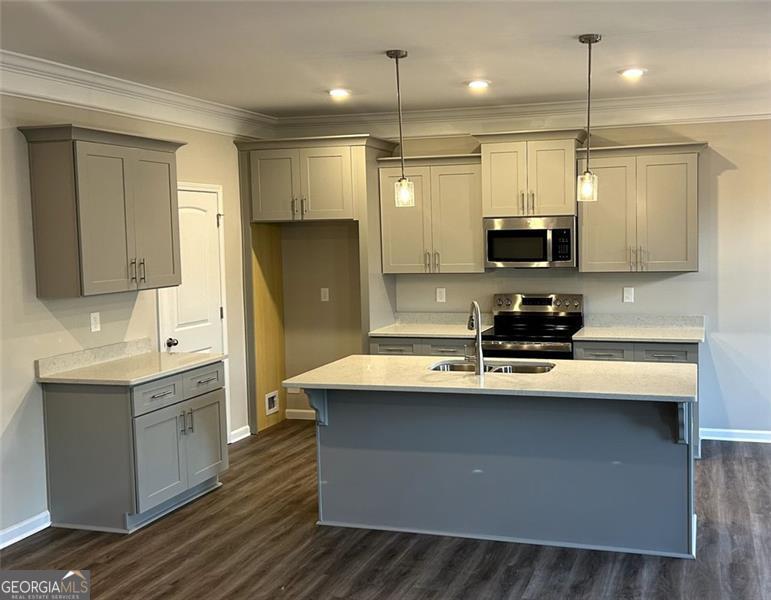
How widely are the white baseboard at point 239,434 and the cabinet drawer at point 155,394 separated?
1694mm

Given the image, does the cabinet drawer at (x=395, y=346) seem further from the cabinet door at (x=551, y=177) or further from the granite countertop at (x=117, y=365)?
the granite countertop at (x=117, y=365)

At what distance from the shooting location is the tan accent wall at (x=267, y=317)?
22.3 feet

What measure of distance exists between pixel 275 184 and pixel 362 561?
3.43 metres

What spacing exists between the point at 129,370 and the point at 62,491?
0.78m

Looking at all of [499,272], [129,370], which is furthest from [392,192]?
[129,370]

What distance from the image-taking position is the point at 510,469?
165 inches

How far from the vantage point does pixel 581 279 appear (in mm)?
6477

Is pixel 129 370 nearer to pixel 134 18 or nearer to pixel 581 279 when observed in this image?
pixel 134 18

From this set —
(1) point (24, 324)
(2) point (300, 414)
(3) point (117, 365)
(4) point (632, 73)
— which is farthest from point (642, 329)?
(1) point (24, 324)

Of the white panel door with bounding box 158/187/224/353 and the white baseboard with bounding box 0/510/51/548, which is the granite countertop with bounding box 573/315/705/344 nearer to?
the white panel door with bounding box 158/187/224/353

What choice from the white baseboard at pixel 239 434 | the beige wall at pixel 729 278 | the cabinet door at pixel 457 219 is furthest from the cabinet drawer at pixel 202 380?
the beige wall at pixel 729 278

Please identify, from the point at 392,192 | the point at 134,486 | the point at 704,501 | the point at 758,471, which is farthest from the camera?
the point at 392,192

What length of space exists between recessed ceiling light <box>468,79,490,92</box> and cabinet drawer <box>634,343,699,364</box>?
2096mm

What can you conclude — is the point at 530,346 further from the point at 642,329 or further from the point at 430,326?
the point at 430,326
